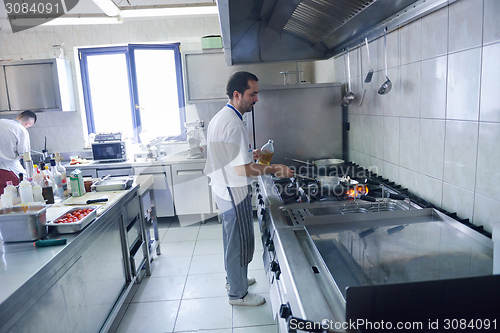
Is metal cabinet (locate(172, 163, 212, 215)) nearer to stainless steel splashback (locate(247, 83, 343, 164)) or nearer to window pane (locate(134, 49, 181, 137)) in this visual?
window pane (locate(134, 49, 181, 137))

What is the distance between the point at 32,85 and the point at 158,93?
4.63 feet

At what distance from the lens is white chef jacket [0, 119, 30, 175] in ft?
11.3

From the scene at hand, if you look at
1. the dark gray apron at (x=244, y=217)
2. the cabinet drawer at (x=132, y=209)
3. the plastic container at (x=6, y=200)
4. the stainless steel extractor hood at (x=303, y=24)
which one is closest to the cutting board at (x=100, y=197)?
the cabinet drawer at (x=132, y=209)

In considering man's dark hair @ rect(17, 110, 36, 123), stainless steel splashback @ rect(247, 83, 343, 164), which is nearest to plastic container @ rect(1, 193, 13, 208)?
stainless steel splashback @ rect(247, 83, 343, 164)

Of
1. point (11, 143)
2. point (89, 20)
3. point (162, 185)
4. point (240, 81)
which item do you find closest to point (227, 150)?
point (240, 81)

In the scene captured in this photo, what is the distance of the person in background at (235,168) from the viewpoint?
1926mm

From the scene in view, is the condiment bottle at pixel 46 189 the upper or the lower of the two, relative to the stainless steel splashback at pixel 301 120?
lower

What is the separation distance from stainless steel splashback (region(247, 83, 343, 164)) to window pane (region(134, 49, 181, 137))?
5.96 feet

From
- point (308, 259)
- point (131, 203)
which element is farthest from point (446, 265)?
point (131, 203)

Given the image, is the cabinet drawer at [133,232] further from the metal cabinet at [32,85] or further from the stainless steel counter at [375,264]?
the metal cabinet at [32,85]

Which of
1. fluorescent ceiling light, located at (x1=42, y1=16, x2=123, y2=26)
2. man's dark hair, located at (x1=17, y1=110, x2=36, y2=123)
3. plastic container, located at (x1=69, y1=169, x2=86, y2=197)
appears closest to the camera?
plastic container, located at (x1=69, y1=169, x2=86, y2=197)

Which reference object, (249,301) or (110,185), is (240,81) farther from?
(249,301)

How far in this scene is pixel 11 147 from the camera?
3484 mm

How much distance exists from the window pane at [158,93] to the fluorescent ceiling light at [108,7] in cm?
136
